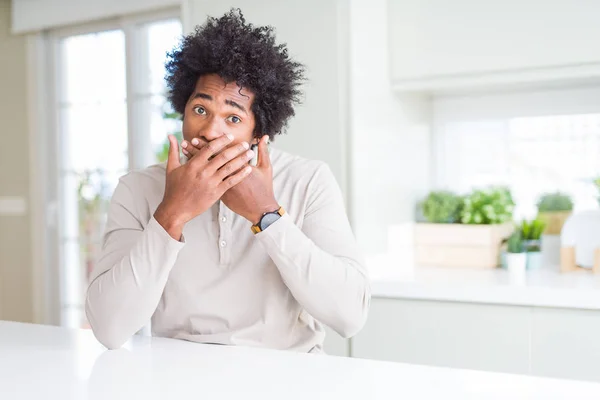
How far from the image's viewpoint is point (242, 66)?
58.7 inches

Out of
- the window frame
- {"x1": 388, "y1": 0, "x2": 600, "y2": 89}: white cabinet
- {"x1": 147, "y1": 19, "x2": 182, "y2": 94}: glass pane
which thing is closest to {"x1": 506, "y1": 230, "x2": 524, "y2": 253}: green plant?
{"x1": 388, "y1": 0, "x2": 600, "y2": 89}: white cabinet

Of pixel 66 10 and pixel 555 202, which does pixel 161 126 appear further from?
pixel 555 202

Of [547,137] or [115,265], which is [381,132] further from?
[115,265]

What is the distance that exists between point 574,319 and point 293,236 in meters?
1.16

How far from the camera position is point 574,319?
205cm

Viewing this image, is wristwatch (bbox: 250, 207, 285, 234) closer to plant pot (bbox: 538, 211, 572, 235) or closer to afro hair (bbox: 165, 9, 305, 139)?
afro hair (bbox: 165, 9, 305, 139)

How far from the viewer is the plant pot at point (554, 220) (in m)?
2.70

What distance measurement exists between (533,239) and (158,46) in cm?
200

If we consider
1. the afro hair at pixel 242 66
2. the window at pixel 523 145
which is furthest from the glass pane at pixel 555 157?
the afro hair at pixel 242 66

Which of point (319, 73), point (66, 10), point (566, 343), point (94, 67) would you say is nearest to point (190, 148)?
point (319, 73)

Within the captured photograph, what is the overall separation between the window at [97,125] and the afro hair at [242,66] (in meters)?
1.75

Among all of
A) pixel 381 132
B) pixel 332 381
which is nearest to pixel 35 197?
pixel 381 132

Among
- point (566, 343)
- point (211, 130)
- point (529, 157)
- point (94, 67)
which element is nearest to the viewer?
point (211, 130)


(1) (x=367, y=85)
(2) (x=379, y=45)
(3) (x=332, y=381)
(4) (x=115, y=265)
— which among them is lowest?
(3) (x=332, y=381)
